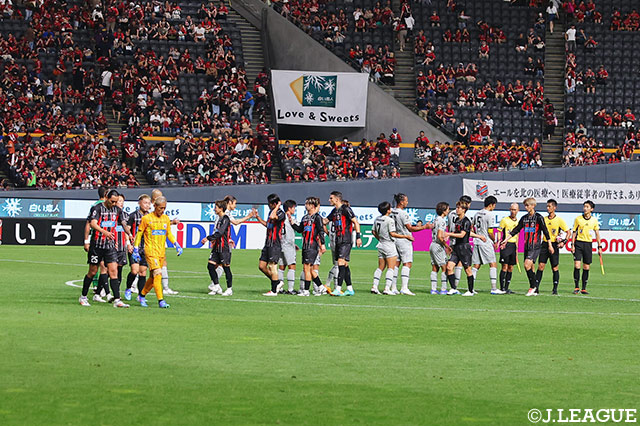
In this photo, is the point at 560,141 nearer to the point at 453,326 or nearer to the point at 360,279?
the point at 360,279

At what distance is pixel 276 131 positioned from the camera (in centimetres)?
5003

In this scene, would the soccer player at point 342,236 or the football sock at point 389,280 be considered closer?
the soccer player at point 342,236

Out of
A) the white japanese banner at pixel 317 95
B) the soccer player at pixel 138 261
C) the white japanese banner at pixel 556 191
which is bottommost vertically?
the soccer player at pixel 138 261

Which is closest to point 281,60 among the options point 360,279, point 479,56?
point 479,56

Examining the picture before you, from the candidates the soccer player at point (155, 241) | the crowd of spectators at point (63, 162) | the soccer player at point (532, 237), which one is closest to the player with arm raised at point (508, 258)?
the soccer player at point (532, 237)

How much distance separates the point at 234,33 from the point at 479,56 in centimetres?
1312

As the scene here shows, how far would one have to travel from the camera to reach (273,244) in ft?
66.3

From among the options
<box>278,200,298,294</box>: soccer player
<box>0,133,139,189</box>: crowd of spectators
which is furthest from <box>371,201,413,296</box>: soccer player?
<box>0,133,139,189</box>: crowd of spectators

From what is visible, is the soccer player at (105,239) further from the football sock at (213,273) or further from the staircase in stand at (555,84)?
the staircase in stand at (555,84)

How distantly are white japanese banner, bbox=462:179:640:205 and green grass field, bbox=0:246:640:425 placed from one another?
88.1 ft

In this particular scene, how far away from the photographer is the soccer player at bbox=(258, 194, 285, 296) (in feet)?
66.0

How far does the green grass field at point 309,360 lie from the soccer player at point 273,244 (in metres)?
0.69

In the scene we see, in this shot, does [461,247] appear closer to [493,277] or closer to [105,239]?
[493,277]

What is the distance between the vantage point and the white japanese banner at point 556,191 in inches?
1833
